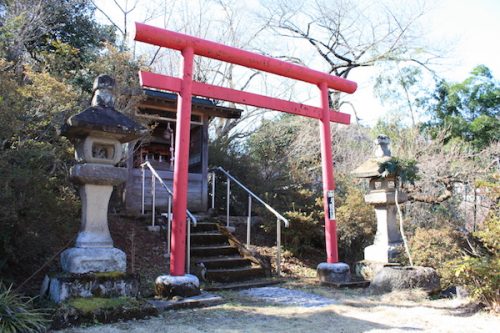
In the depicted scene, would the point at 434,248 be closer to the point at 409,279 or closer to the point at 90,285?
the point at 409,279

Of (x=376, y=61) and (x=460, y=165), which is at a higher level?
(x=376, y=61)

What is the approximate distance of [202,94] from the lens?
6297mm

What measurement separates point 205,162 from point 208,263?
3.92m

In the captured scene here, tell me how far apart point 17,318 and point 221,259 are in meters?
3.77

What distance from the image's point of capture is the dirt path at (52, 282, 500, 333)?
4336mm

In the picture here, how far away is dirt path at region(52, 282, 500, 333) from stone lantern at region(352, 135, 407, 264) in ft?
5.23

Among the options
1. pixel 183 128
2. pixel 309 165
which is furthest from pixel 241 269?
pixel 309 165

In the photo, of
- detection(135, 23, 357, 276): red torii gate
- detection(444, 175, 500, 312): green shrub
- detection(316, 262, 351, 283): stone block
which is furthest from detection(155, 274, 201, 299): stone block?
detection(444, 175, 500, 312): green shrub

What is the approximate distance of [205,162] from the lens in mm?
10547

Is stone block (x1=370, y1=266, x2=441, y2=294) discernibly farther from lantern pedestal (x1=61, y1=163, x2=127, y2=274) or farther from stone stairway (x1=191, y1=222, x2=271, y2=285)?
lantern pedestal (x1=61, y1=163, x2=127, y2=274)

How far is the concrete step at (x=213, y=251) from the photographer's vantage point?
24.3 ft

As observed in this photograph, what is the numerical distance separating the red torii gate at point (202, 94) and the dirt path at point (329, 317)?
951 millimetres

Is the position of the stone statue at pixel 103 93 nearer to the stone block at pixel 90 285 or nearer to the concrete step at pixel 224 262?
the stone block at pixel 90 285

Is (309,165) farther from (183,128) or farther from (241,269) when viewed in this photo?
(183,128)
